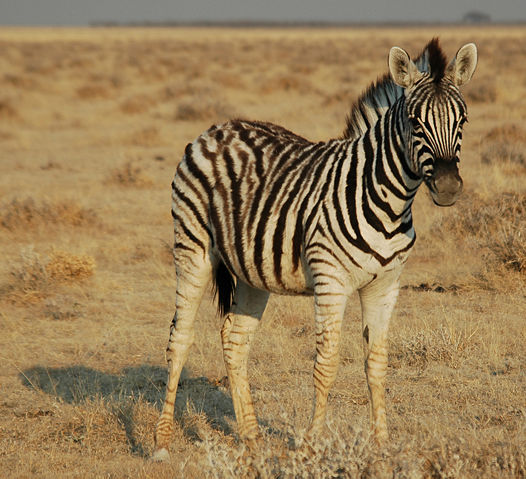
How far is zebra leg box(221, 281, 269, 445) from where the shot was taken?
4746 millimetres

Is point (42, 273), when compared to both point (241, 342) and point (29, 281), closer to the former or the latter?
point (29, 281)

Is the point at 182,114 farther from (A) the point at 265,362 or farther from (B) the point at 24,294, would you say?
(A) the point at 265,362

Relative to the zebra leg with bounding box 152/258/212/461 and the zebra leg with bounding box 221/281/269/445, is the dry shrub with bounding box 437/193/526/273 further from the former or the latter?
the zebra leg with bounding box 152/258/212/461

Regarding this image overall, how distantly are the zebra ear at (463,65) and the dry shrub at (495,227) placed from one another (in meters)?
3.88

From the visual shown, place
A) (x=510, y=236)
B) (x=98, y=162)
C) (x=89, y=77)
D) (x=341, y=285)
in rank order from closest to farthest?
1. (x=341, y=285)
2. (x=510, y=236)
3. (x=98, y=162)
4. (x=89, y=77)

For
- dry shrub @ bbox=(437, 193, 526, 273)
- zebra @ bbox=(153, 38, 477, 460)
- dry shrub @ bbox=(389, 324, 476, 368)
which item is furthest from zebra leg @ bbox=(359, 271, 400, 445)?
dry shrub @ bbox=(437, 193, 526, 273)

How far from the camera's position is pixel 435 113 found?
3.66m

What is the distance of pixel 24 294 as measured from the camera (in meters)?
7.75

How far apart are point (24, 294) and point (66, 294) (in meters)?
0.42

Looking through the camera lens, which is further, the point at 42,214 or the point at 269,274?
the point at 42,214

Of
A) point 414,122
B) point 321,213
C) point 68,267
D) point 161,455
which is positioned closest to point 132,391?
point 161,455

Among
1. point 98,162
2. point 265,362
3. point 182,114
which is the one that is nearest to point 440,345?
point 265,362

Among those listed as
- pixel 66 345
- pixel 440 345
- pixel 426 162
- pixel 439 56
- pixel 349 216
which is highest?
pixel 439 56

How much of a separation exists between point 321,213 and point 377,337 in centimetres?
77
